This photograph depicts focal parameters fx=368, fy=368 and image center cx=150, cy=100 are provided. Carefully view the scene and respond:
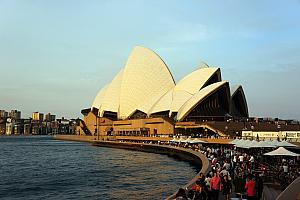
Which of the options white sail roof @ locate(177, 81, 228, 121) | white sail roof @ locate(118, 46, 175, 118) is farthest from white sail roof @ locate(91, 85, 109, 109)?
white sail roof @ locate(177, 81, 228, 121)

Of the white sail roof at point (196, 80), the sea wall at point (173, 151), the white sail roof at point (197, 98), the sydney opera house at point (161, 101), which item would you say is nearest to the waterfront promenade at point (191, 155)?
the sea wall at point (173, 151)

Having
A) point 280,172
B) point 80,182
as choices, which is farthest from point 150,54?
point 280,172

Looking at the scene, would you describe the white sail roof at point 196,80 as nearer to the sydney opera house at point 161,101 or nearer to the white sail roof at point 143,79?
the sydney opera house at point 161,101

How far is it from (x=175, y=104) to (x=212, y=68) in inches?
334

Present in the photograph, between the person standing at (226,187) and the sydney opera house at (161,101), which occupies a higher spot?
the sydney opera house at (161,101)

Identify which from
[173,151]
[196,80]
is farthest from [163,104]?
[173,151]

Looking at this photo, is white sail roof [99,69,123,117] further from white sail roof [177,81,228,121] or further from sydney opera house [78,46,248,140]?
white sail roof [177,81,228,121]

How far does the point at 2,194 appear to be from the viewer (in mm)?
18594

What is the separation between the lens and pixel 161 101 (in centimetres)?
6531

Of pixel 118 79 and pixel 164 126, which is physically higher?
pixel 118 79

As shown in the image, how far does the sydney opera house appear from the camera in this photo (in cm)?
5712

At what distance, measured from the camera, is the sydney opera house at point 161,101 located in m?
57.1

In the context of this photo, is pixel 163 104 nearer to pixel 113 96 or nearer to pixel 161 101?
pixel 161 101

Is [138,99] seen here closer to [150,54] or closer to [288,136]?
[150,54]
